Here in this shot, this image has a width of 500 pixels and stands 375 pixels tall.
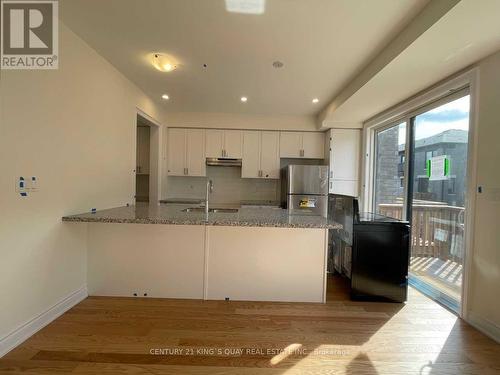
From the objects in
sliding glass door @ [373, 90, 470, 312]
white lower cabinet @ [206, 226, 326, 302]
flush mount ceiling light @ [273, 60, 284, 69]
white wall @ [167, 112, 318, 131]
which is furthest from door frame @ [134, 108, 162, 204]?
sliding glass door @ [373, 90, 470, 312]

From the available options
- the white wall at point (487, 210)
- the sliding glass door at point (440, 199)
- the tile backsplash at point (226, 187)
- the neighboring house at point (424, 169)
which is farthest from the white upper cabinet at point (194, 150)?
the white wall at point (487, 210)

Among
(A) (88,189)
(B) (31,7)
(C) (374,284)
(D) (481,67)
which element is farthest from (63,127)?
(D) (481,67)

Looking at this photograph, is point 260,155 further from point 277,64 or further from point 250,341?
point 250,341

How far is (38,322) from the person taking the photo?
6.41 ft

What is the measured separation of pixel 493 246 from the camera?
2037 millimetres

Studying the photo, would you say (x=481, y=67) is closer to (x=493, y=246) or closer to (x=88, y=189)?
(x=493, y=246)

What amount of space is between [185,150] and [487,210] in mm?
Answer: 4214

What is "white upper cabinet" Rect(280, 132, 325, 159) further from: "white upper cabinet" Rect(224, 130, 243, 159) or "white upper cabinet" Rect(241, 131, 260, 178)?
"white upper cabinet" Rect(224, 130, 243, 159)

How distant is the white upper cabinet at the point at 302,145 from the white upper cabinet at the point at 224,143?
0.83 meters

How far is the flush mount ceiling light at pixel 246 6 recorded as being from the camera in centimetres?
174

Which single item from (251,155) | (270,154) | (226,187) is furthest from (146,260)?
(270,154)

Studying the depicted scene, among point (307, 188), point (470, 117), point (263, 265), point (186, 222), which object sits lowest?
point (263, 265)

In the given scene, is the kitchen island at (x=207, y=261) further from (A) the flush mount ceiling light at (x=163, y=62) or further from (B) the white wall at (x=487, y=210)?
(A) the flush mount ceiling light at (x=163, y=62)

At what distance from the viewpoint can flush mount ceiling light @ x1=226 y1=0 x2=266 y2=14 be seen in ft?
5.72
